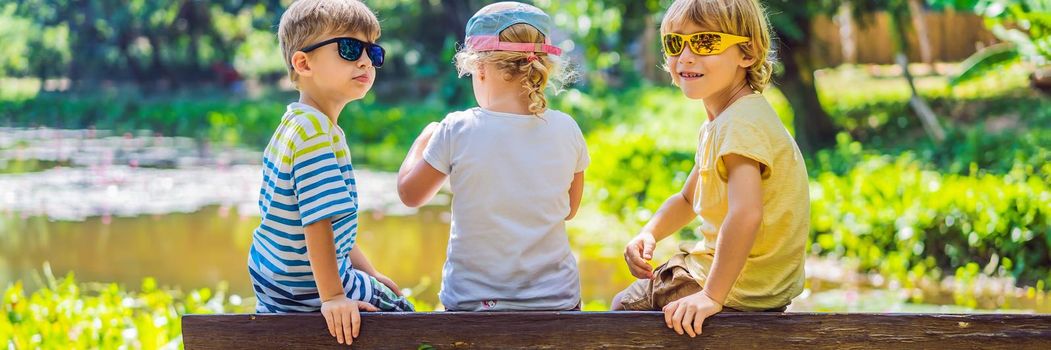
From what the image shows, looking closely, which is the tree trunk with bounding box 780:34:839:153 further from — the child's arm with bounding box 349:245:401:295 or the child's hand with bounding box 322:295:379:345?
the child's hand with bounding box 322:295:379:345

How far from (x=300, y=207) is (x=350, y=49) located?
39 cm

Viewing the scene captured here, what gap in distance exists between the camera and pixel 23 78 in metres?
27.2

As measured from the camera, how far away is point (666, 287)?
2715mm

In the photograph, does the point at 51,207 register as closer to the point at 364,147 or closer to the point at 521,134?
the point at 364,147

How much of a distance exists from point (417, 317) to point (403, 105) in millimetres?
18401

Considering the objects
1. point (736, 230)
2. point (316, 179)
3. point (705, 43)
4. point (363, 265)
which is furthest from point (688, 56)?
point (363, 265)

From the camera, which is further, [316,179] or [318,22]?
[318,22]

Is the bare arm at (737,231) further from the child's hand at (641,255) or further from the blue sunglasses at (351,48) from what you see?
the blue sunglasses at (351,48)

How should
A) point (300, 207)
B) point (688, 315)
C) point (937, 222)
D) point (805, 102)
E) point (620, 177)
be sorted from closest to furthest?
point (688, 315), point (300, 207), point (937, 222), point (620, 177), point (805, 102)

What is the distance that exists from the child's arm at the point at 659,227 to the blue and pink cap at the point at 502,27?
0.50 meters

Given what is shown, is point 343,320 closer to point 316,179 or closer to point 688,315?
point 316,179

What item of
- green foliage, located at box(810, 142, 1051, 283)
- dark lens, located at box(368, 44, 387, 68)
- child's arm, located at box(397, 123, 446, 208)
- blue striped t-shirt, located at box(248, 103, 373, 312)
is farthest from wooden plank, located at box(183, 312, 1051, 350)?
green foliage, located at box(810, 142, 1051, 283)

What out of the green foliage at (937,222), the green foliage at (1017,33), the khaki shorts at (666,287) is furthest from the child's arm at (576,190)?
the green foliage at (1017,33)

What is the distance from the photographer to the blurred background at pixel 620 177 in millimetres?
6059
